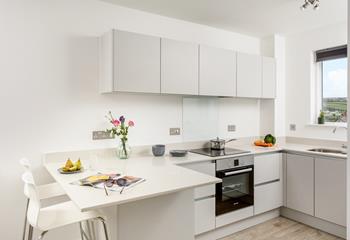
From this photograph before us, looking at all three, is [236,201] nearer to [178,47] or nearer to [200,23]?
[178,47]

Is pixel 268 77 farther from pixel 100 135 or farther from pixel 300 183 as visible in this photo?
pixel 100 135

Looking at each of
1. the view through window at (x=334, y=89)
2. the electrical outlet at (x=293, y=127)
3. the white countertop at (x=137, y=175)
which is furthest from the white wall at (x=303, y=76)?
the white countertop at (x=137, y=175)

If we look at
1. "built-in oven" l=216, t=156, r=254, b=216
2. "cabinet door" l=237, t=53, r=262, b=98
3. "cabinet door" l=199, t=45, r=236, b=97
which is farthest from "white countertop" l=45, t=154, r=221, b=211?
"cabinet door" l=237, t=53, r=262, b=98

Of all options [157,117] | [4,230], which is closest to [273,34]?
[157,117]

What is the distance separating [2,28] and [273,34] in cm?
334

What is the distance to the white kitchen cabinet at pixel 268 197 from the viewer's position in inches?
119

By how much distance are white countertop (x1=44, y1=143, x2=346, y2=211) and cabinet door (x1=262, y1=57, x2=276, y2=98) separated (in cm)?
91

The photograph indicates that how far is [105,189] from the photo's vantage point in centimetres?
150

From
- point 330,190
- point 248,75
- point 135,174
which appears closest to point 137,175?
point 135,174

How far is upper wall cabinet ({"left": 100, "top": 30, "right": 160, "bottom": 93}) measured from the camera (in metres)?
2.34

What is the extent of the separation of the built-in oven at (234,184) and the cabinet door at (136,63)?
1114 mm

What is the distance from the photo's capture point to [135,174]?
1927 mm

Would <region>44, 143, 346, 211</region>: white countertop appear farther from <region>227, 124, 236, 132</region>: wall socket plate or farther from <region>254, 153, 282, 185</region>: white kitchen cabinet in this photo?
<region>227, 124, 236, 132</region>: wall socket plate

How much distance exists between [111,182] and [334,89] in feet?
10.7
